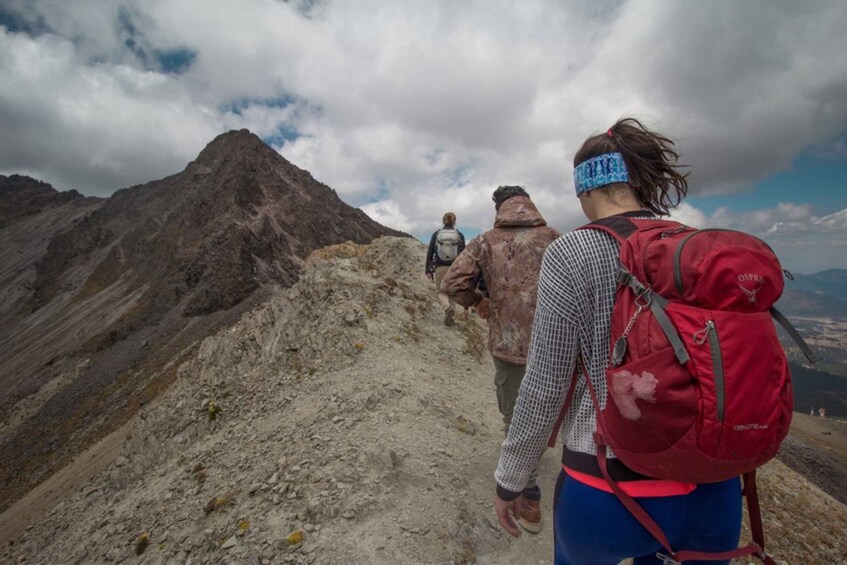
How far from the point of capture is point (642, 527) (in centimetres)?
177

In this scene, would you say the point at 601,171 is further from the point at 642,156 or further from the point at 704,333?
the point at 704,333

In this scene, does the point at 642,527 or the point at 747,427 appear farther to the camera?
the point at 642,527

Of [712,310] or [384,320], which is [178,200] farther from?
[712,310]

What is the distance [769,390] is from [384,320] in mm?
8968

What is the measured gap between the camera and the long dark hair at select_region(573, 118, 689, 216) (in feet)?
6.82

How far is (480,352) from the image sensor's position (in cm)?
1072

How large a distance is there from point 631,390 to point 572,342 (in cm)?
40

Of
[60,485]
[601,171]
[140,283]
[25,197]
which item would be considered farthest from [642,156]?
[25,197]

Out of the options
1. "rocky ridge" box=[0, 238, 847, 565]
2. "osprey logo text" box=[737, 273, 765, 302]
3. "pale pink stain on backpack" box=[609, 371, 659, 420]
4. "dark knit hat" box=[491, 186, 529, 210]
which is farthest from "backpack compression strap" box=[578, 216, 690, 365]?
"rocky ridge" box=[0, 238, 847, 565]

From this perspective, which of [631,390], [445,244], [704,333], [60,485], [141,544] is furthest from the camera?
[60,485]

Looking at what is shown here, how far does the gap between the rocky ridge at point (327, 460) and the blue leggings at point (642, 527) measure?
115 inches

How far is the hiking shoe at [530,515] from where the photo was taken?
4.48 m

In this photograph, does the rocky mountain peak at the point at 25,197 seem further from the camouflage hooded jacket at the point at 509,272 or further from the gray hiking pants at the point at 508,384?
the gray hiking pants at the point at 508,384

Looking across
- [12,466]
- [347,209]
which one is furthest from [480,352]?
[347,209]
